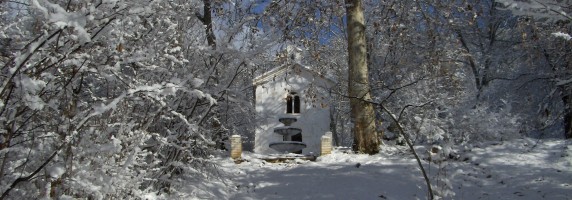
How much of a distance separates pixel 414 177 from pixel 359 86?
291 cm

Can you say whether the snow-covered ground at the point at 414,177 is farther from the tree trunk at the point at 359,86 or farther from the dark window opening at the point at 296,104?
the dark window opening at the point at 296,104

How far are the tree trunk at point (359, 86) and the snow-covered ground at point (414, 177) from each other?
37 cm

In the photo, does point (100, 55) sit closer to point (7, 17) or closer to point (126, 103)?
point (126, 103)

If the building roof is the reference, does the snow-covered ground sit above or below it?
below

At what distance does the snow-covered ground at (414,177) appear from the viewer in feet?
22.8

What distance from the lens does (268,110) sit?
2708cm

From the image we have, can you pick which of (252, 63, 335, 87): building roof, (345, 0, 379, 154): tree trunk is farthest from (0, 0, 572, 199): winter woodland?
(345, 0, 379, 154): tree trunk

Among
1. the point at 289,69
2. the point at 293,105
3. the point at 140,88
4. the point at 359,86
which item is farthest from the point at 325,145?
the point at 293,105

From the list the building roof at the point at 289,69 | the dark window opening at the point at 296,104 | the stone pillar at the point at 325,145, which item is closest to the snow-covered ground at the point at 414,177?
the building roof at the point at 289,69

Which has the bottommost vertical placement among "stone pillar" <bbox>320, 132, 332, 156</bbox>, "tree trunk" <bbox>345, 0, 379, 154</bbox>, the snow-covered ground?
the snow-covered ground

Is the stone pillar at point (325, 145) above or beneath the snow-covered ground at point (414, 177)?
above

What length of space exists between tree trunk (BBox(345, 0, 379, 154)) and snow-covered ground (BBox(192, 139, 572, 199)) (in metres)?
0.37

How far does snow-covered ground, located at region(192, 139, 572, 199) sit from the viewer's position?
6961 millimetres

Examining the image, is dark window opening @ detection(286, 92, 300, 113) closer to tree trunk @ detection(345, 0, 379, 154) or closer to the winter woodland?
the winter woodland
